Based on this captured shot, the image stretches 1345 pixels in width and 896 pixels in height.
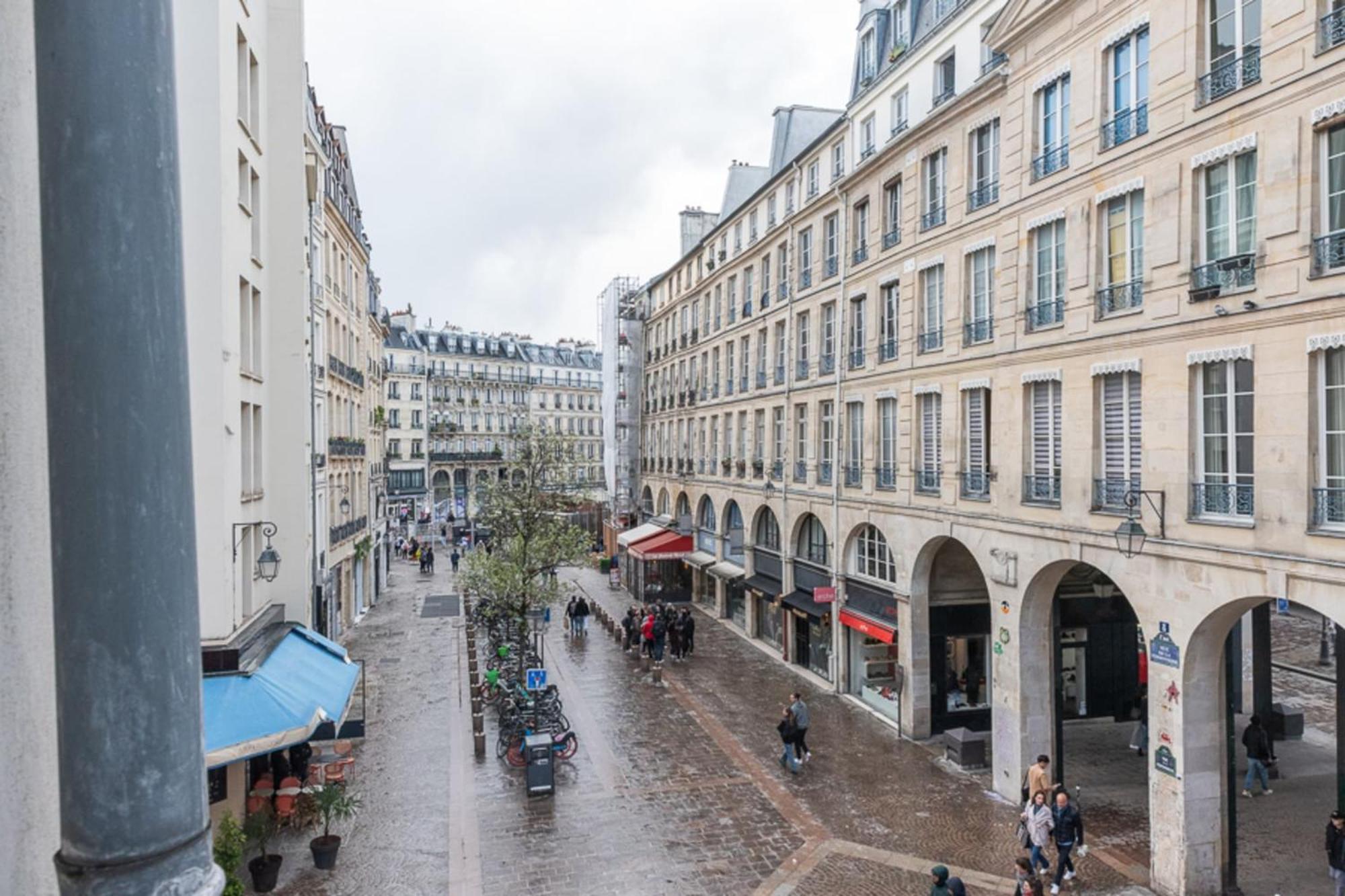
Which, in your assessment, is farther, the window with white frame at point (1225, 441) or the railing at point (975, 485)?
the railing at point (975, 485)

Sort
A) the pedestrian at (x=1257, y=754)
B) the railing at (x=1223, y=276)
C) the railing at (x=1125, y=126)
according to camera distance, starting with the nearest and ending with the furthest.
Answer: the railing at (x=1223, y=276), the railing at (x=1125, y=126), the pedestrian at (x=1257, y=754)

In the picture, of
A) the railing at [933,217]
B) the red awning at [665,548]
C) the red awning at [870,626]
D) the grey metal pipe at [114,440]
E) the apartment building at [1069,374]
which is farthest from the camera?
the red awning at [665,548]

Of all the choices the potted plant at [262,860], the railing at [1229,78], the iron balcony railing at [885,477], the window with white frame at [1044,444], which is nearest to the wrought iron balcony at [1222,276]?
the railing at [1229,78]

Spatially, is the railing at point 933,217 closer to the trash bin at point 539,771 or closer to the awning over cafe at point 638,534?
the trash bin at point 539,771

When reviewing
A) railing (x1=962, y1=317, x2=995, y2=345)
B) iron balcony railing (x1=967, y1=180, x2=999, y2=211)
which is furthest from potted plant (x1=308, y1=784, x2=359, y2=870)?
iron balcony railing (x1=967, y1=180, x2=999, y2=211)

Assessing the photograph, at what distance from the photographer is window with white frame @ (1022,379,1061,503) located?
1645 centimetres

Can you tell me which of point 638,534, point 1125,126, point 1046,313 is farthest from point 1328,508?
point 638,534

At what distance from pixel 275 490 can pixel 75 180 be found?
1757 cm

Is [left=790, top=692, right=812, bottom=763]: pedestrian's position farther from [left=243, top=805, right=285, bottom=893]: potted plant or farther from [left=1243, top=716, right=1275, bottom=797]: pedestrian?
[left=243, top=805, right=285, bottom=893]: potted plant

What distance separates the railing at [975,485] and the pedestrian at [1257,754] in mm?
6476

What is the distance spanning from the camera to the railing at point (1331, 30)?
429 inches

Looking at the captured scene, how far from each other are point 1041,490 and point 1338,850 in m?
6.91

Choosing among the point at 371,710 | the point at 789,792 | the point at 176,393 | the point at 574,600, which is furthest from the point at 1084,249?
the point at 574,600

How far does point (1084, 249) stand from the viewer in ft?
50.8
